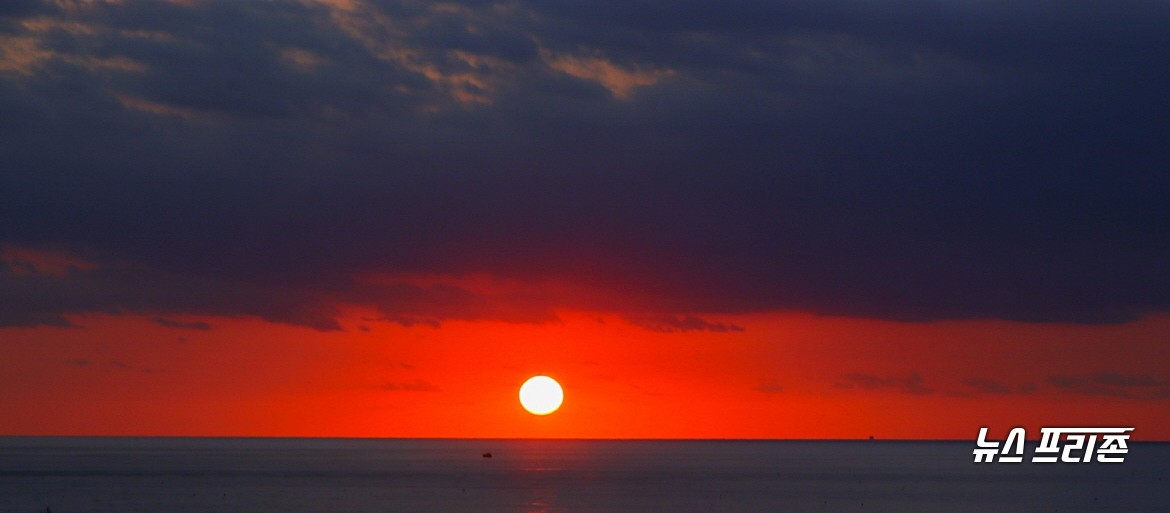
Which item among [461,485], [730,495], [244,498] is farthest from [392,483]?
[730,495]

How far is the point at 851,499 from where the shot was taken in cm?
13438

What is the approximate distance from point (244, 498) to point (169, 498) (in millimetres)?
8643

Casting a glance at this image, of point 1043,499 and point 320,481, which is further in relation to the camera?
point 320,481

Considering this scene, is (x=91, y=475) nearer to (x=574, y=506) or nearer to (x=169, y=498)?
(x=169, y=498)

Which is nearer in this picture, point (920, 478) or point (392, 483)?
point (392, 483)

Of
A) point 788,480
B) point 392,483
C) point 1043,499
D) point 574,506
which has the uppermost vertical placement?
point 788,480

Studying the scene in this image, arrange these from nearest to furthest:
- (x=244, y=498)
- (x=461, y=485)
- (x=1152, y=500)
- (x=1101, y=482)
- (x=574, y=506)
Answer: (x=574, y=506) → (x=244, y=498) → (x=1152, y=500) → (x=461, y=485) → (x=1101, y=482)

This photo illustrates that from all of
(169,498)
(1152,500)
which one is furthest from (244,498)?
(1152,500)

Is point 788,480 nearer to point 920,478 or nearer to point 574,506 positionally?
point 920,478

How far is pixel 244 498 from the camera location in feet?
427

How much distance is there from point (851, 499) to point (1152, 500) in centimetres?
3417

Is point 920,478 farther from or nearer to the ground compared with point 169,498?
farther from the ground

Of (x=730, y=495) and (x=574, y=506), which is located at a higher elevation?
(x=730, y=495)

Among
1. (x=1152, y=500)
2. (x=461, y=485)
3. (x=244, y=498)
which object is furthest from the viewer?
(x=461, y=485)
